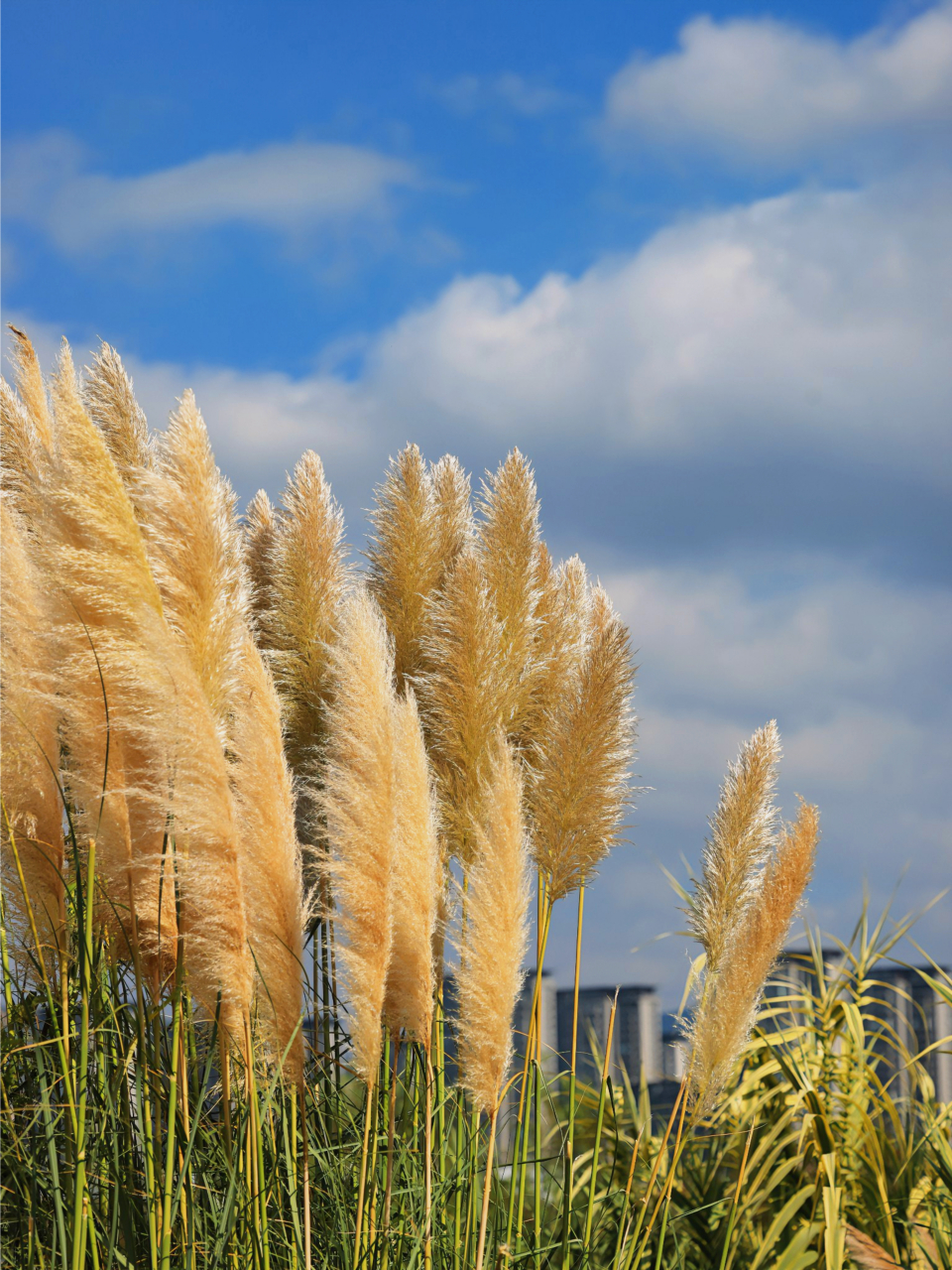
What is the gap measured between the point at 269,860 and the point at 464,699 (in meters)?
0.74

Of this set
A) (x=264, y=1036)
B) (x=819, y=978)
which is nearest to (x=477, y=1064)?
(x=264, y=1036)

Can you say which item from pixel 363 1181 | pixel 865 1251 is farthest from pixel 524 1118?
pixel 865 1251

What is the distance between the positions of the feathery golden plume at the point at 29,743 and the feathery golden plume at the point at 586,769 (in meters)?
1.15

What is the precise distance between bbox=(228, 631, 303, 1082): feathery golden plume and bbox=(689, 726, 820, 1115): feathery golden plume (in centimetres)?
96

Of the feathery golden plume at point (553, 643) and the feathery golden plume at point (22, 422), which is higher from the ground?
the feathery golden plume at point (22, 422)

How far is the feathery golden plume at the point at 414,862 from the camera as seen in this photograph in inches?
95.5

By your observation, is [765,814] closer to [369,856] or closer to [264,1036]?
[369,856]

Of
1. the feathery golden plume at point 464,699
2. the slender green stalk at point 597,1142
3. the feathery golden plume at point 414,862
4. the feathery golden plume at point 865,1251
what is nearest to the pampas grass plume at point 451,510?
the feathery golden plume at point 464,699

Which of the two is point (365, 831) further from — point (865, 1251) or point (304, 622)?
point (865, 1251)

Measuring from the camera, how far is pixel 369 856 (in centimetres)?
235

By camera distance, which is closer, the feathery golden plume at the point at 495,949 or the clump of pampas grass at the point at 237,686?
the clump of pampas grass at the point at 237,686

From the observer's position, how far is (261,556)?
354 centimetres

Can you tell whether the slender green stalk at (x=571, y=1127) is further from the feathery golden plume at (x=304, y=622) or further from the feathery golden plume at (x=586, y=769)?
the feathery golden plume at (x=304, y=622)

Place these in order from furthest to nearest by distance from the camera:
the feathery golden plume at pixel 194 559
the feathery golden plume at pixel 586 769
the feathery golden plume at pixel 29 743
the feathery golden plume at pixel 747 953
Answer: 1. the feathery golden plume at pixel 586 769
2. the feathery golden plume at pixel 747 953
3. the feathery golden plume at pixel 29 743
4. the feathery golden plume at pixel 194 559
